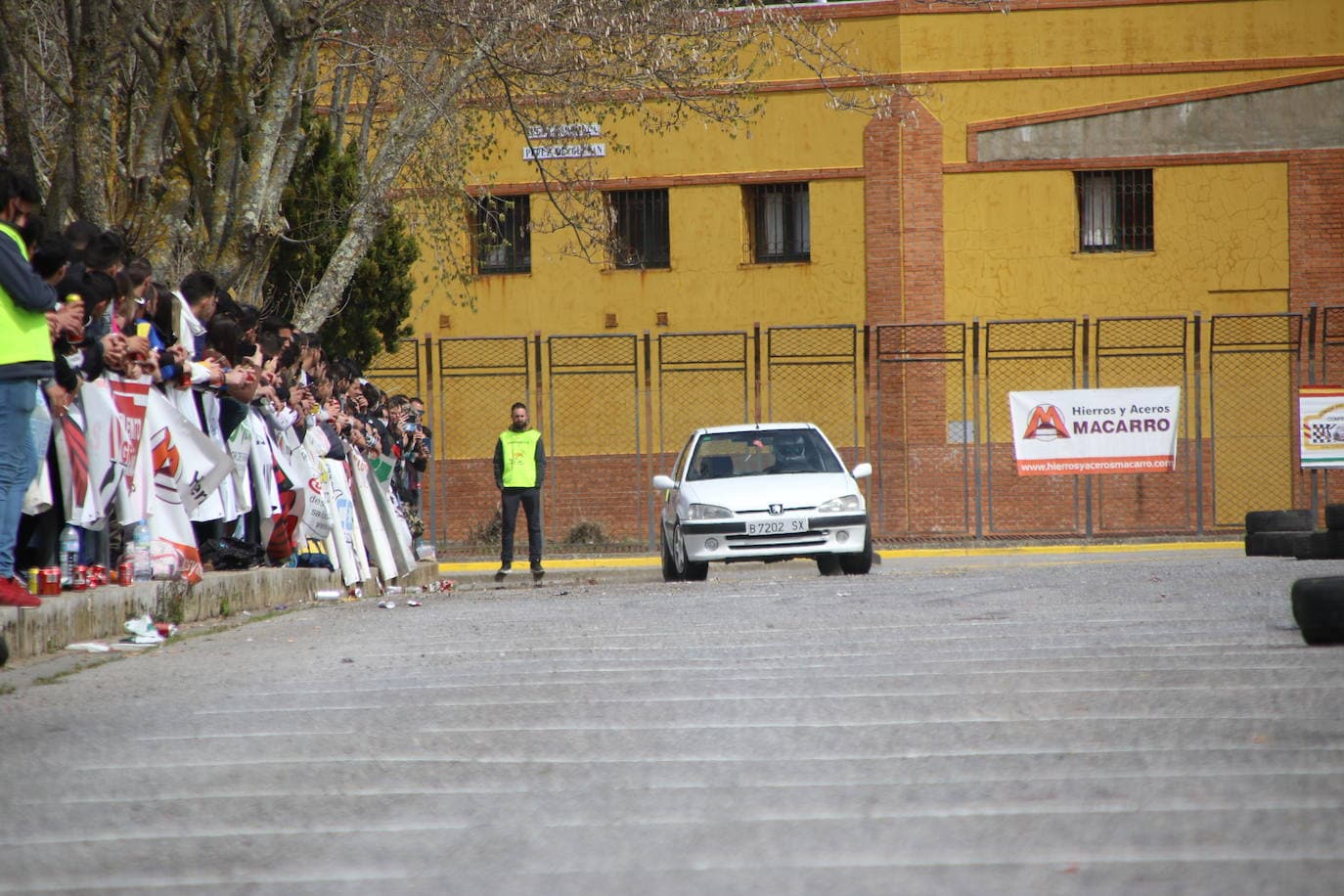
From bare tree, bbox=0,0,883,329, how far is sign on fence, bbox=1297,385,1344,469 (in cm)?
995

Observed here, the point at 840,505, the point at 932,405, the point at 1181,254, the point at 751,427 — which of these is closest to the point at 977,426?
the point at 932,405

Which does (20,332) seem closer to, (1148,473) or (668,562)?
(668,562)

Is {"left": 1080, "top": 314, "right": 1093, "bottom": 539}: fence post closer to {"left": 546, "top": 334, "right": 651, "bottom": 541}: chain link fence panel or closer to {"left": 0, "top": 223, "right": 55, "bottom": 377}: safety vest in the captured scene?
{"left": 546, "top": 334, "right": 651, "bottom": 541}: chain link fence panel

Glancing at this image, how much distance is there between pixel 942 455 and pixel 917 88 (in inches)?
235

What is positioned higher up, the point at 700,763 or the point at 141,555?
the point at 141,555

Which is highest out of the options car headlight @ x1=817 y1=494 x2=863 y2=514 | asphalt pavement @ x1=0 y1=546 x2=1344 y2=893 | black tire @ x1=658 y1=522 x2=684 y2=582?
car headlight @ x1=817 y1=494 x2=863 y2=514

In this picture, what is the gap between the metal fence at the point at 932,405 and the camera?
2655 cm

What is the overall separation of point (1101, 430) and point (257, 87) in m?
12.4

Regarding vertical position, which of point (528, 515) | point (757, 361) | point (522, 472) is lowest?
point (528, 515)

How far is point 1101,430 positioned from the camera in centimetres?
2389

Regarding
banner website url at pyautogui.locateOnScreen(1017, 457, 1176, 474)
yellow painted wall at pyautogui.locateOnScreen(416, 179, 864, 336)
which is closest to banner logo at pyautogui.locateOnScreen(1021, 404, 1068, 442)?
banner website url at pyautogui.locateOnScreen(1017, 457, 1176, 474)

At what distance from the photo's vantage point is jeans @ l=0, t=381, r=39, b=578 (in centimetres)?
780

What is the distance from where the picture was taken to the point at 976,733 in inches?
197

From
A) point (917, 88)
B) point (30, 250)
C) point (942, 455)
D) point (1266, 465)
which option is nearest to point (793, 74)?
point (917, 88)
